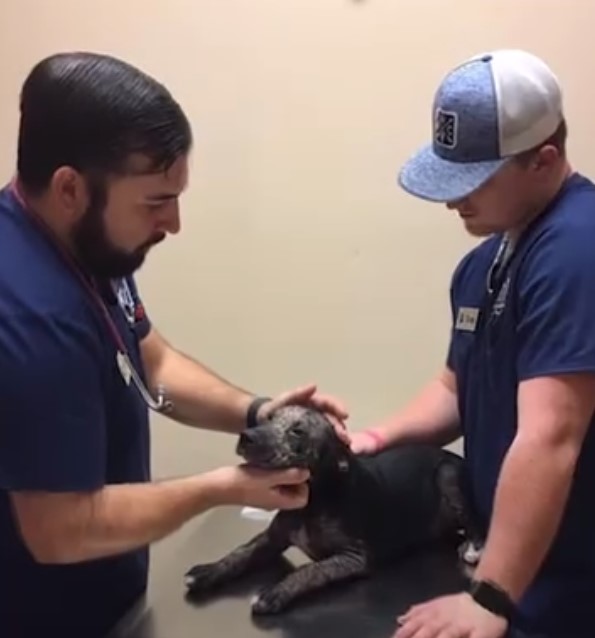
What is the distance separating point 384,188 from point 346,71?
0.73ft

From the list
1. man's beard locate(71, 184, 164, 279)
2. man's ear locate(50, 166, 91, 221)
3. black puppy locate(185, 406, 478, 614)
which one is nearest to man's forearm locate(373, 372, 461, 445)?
black puppy locate(185, 406, 478, 614)

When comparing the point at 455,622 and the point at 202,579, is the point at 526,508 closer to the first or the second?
the point at 455,622

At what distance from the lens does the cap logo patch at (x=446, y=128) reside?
138 cm

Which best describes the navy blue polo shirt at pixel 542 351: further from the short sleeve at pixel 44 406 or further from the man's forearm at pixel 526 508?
the short sleeve at pixel 44 406

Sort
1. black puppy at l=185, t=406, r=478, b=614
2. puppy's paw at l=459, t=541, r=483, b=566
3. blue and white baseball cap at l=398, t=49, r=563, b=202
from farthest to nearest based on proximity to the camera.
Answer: puppy's paw at l=459, t=541, r=483, b=566
black puppy at l=185, t=406, r=478, b=614
blue and white baseball cap at l=398, t=49, r=563, b=202

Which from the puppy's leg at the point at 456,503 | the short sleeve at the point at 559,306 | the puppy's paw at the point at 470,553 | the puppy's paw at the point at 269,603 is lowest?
the puppy's paw at the point at 470,553

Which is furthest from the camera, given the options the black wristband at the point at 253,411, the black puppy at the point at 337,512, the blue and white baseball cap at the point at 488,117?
the black wristband at the point at 253,411

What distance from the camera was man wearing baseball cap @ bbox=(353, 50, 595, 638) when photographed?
1284 millimetres

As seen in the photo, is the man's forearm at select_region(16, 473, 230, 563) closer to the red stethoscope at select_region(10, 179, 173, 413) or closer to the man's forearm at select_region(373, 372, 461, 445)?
the red stethoscope at select_region(10, 179, 173, 413)

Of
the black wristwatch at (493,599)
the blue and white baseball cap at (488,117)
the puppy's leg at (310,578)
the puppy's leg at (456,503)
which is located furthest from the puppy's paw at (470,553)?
the blue and white baseball cap at (488,117)

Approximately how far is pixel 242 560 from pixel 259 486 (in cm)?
20

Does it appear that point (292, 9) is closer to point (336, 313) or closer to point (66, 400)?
point (336, 313)

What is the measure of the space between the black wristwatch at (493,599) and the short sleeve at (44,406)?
1.50ft

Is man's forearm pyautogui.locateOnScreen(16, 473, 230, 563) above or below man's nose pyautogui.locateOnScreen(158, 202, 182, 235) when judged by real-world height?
below
